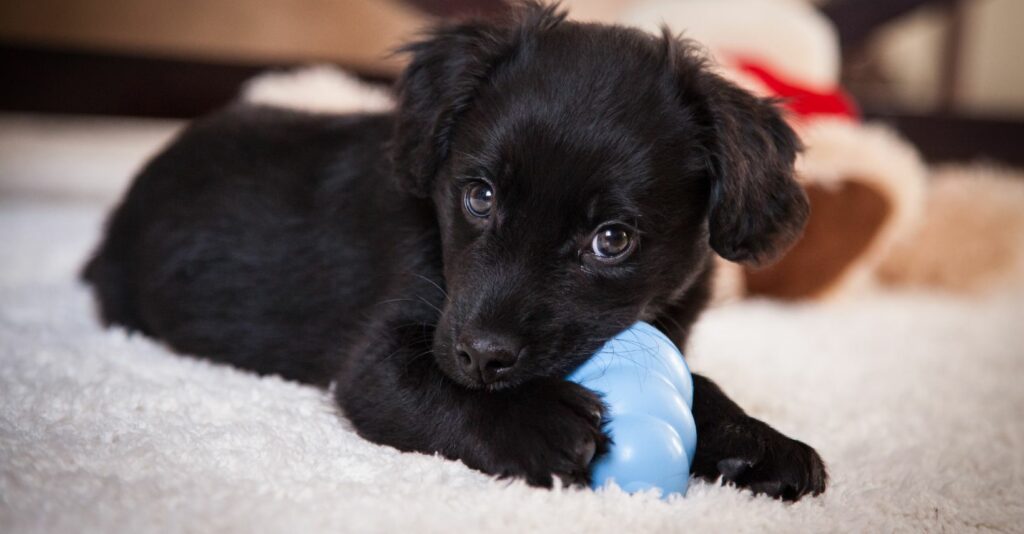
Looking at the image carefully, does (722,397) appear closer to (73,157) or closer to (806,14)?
(806,14)

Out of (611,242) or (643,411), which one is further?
(611,242)

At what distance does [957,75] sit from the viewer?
22.7 ft

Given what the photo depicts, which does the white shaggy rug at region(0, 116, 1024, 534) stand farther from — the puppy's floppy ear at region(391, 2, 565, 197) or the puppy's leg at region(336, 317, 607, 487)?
the puppy's floppy ear at region(391, 2, 565, 197)

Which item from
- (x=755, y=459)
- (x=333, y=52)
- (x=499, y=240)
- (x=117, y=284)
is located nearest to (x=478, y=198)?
(x=499, y=240)

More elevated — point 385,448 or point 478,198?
point 478,198

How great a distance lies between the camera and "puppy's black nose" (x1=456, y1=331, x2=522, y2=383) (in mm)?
1498

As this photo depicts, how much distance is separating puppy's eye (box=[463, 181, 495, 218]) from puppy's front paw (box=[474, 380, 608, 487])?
0.37 m

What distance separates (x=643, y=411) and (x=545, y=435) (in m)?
0.18

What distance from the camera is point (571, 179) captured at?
159 centimetres

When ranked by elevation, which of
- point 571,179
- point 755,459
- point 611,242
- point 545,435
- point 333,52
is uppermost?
point 571,179

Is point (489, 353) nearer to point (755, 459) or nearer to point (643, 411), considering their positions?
point (643, 411)

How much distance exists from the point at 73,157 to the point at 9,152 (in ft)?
1.40

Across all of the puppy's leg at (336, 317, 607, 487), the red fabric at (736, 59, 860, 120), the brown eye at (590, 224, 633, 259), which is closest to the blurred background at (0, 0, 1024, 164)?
the red fabric at (736, 59, 860, 120)

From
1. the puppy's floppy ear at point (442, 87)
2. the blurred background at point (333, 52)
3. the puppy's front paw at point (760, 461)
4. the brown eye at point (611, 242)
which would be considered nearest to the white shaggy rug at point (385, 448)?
the puppy's front paw at point (760, 461)
